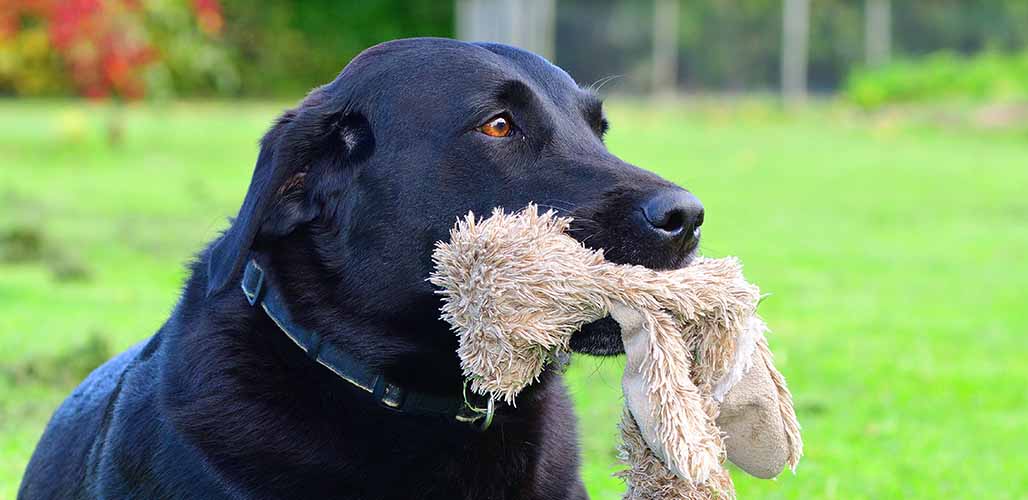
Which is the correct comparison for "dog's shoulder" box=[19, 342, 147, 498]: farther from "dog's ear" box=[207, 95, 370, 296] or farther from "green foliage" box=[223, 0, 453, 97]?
"green foliage" box=[223, 0, 453, 97]

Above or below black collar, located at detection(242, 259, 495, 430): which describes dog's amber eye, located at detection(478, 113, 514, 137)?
above

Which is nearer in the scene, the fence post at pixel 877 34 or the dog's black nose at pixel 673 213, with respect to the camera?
the dog's black nose at pixel 673 213

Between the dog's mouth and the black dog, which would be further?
the black dog

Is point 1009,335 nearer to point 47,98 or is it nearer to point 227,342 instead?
point 227,342

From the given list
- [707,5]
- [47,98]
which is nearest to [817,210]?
[707,5]

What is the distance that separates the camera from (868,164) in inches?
709

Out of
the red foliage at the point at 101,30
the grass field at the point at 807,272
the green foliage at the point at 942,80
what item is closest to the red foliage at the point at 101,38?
the red foliage at the point at 101,30

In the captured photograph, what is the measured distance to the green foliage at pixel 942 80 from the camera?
24.6m

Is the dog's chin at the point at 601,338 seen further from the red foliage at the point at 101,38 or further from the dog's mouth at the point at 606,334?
the red foliage at the point at 101,38

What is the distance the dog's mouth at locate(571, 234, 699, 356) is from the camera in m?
2.84

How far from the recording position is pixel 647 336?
2.61 m

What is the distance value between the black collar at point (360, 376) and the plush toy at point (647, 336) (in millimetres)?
355

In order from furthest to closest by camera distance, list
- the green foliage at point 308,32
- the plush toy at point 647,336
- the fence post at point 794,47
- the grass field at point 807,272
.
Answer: the green foliage at point 308,32 → the fence post at point 794,47 → the grass field at point 807,272 → the plush toy at point 647,336

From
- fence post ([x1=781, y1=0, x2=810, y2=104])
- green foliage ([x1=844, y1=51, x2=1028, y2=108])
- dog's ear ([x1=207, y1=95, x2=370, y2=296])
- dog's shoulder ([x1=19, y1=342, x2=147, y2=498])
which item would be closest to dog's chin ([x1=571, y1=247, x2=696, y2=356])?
dog's ear ([x1=207, y1=95, x2=370, y2=296])
